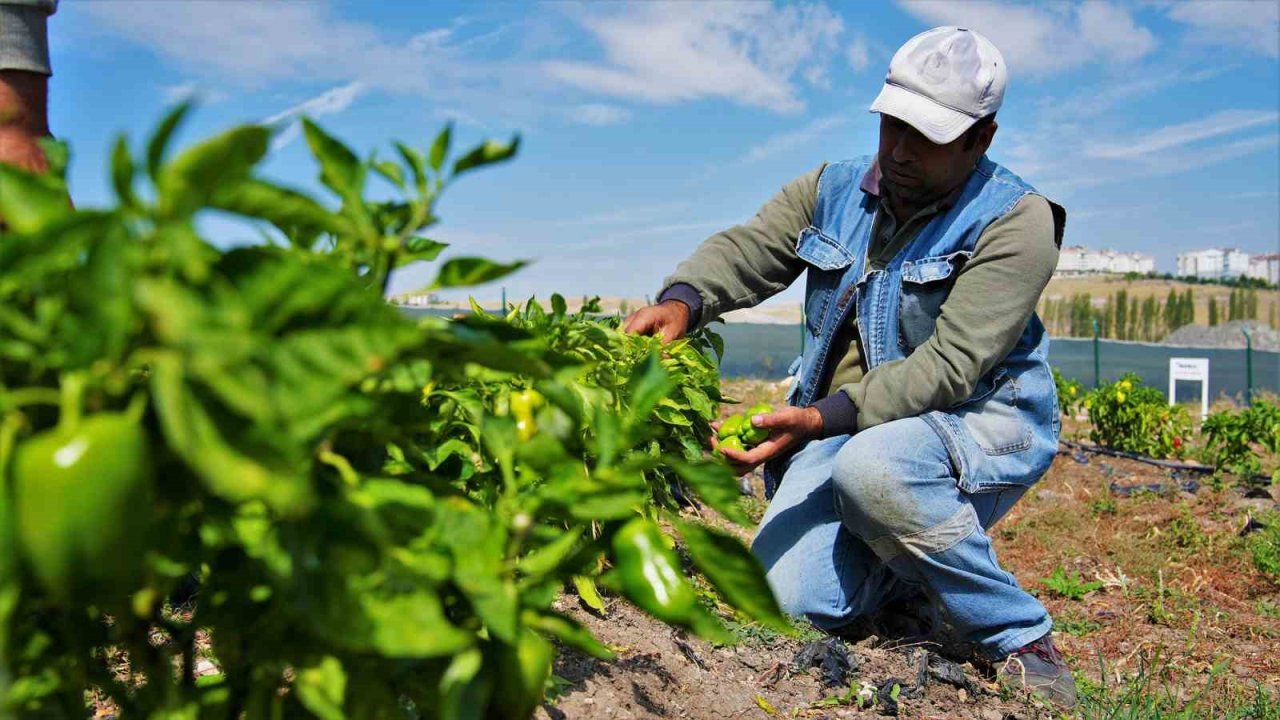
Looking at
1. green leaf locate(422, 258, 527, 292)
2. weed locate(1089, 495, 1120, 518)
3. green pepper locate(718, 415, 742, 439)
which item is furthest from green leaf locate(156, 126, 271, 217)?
weed locate(1089, 495, 1120, 518)

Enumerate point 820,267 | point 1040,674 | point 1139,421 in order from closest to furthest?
point 1040,674 < point 820,267 < point 1139,421

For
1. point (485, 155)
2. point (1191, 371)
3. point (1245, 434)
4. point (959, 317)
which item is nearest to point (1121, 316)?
point (1191, 371)

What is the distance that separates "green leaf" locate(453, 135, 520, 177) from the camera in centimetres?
84

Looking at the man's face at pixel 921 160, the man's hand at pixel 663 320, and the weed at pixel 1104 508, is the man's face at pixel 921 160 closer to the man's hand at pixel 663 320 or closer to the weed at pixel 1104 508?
the man's hand at pixel 663 320

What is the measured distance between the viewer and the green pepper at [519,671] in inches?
35.9

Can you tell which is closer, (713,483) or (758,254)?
(713,483)

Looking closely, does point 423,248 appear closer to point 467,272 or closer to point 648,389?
point 467,272

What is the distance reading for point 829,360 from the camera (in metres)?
3.36

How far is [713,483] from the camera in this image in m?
0.97

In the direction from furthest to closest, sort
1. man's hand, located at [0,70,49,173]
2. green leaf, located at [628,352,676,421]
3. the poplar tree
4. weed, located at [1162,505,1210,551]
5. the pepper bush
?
the poplar tree < the pepper bush < weed, located at [1162,505,1210,551] < man's hand, located at [0,70,49,173] < green leaf, located at [628,352,676,421]

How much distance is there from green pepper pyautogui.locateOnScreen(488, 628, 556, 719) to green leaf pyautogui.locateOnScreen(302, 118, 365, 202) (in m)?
0.40

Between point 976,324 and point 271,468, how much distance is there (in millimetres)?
2473

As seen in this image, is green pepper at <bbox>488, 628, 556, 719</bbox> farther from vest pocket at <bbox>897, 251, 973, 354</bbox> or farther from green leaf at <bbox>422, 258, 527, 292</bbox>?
vest pocket at <bbox>897, 251, 973, 354</bbox>

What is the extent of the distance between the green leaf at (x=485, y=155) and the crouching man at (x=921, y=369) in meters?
2.05
